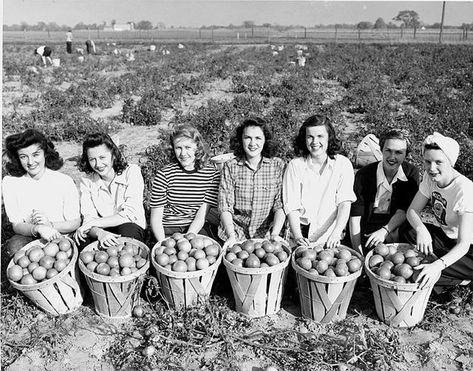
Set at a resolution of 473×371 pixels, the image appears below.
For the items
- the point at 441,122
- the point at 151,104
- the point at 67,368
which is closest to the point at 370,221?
the point at 67,368

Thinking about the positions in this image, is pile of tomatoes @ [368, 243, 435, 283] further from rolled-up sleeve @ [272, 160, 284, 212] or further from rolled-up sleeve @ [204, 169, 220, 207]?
rolled-up sleeve @ [204, 169, 220, 207]

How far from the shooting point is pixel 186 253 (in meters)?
3.41

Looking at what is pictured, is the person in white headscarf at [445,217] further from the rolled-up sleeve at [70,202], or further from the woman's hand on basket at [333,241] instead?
the rolled-up sleeve at [70,202]

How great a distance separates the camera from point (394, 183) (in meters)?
3.80

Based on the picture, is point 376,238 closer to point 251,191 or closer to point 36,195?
point 251,191

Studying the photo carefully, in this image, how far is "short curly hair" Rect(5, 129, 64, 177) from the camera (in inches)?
141

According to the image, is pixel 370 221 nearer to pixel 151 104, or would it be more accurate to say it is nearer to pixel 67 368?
pixel 67 368

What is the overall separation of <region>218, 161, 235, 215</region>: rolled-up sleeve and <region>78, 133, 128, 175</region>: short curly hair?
87 centimetres

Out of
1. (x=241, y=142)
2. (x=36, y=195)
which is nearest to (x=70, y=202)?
(x=36, y=195)

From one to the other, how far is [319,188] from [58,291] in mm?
2184

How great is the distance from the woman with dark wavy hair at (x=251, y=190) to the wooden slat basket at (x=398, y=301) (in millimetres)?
906

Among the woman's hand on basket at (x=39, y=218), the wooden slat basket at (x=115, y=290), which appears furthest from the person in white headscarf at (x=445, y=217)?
the woman's hand on basket at (x=39, y=218)

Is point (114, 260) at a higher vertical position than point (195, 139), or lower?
lower

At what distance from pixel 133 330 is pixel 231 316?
738mm
